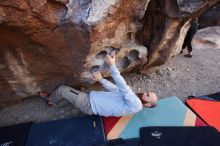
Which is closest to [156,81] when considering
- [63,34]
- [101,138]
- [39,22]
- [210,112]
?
[210,112]

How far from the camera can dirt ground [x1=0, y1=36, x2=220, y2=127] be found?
3.42 m

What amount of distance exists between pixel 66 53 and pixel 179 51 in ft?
7.02

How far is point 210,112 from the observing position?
3.39 meters

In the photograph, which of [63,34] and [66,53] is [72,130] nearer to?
[66,53]

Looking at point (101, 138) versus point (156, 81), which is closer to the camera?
point (101, 138)

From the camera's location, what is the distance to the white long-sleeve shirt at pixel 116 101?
289 cm

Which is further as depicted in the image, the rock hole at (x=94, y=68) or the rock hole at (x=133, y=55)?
the rock hole at (x=133, y=55)

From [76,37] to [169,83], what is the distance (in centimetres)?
163

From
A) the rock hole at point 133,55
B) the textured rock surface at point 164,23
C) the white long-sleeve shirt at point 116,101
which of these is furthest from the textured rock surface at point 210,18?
the white long-sleeve shirt at point 116,101

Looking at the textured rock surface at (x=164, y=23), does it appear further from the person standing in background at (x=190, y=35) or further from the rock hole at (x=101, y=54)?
the person standing in background at (x=190, y=35)

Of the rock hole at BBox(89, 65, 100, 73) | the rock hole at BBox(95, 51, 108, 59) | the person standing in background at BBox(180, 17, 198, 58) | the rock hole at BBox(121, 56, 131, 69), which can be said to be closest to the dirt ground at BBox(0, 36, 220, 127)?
the person standing in background at BBox(180, 17, 198, 58)

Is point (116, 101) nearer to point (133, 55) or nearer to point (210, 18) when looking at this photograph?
point (133, 55)

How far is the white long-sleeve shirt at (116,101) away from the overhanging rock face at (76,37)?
302 millimetres

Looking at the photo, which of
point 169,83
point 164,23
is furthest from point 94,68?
point 169,83
